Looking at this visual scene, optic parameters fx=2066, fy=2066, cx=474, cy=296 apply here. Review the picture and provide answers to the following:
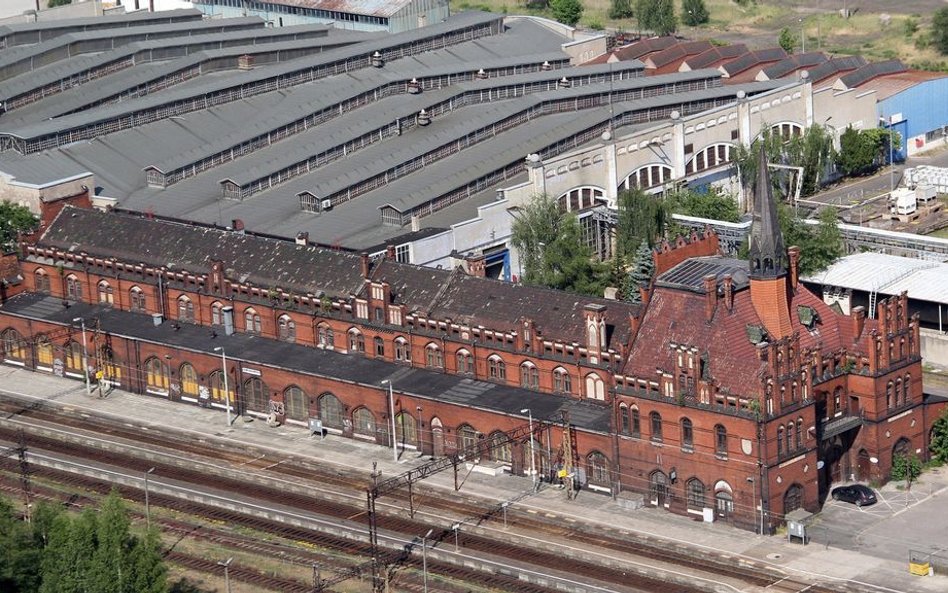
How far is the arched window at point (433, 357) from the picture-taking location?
142 meters

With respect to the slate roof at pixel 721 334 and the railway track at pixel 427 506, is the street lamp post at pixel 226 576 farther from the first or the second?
the slate roof at pixel 721 334

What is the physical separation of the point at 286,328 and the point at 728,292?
128ft

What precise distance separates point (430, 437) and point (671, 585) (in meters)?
26.5

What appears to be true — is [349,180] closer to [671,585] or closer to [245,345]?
[245,345]

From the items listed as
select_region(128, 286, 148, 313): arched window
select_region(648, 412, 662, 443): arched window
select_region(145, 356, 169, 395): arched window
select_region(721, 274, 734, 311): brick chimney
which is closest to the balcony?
select_region(721, 274, 734, 311): brick chimney

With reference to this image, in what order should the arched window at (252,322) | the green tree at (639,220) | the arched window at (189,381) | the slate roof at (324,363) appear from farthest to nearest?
the green tree at (639,220)
the arched window at (252,322)
the arched window at (189,381)
the slate roof at (324,363)

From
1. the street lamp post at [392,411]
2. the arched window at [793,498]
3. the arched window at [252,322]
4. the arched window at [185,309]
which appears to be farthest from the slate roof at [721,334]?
the arched window at [185,309]

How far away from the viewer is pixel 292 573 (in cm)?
12231

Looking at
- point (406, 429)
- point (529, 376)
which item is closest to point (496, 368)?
point (529, 376)

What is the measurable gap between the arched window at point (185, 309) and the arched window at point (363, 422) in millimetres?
20231

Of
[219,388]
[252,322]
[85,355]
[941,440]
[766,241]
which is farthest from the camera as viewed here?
[85,355]

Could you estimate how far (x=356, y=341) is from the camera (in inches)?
5797

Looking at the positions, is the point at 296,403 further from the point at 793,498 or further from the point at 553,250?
the point at 793,498

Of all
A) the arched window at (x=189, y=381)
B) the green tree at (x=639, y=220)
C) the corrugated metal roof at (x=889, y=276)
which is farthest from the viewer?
the green tree at (x=639, y=220)
